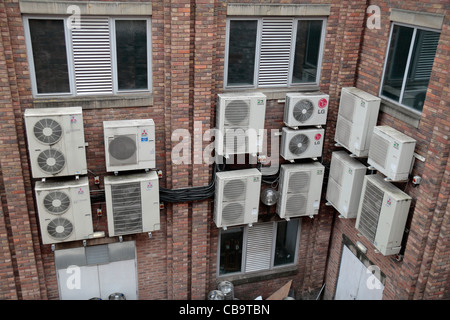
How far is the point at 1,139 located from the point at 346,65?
698 centimetres

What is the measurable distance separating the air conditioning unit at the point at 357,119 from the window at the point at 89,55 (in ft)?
13.4

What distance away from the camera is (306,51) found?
8.98 meters

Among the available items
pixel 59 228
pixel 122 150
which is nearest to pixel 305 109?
pixel 122 150

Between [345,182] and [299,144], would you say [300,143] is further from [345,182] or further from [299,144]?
[345,182]

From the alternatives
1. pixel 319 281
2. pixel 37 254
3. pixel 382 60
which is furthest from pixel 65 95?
pixel 319 281

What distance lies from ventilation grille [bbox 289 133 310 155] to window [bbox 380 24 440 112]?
71.3 inches

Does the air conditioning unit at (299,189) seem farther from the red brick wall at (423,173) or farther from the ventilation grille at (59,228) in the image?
the ventilation grille at (59,228)

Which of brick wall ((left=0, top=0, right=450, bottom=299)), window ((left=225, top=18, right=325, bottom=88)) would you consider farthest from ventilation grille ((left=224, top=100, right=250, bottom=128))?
window ((left=225, top=18, right=325, bottom=88))

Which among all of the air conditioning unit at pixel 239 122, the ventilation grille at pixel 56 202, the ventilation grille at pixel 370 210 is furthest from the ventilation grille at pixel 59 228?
the ventilation grille at pixel 370 210

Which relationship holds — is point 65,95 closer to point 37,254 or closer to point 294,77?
point 37,254

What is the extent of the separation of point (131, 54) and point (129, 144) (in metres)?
1.71

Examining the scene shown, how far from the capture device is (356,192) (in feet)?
28.8

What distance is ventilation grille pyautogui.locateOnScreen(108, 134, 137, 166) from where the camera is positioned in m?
7.79

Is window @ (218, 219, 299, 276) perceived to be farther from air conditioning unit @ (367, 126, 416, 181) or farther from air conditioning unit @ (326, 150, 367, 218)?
air conditioning unit @ (367, 126, 416, 181)
